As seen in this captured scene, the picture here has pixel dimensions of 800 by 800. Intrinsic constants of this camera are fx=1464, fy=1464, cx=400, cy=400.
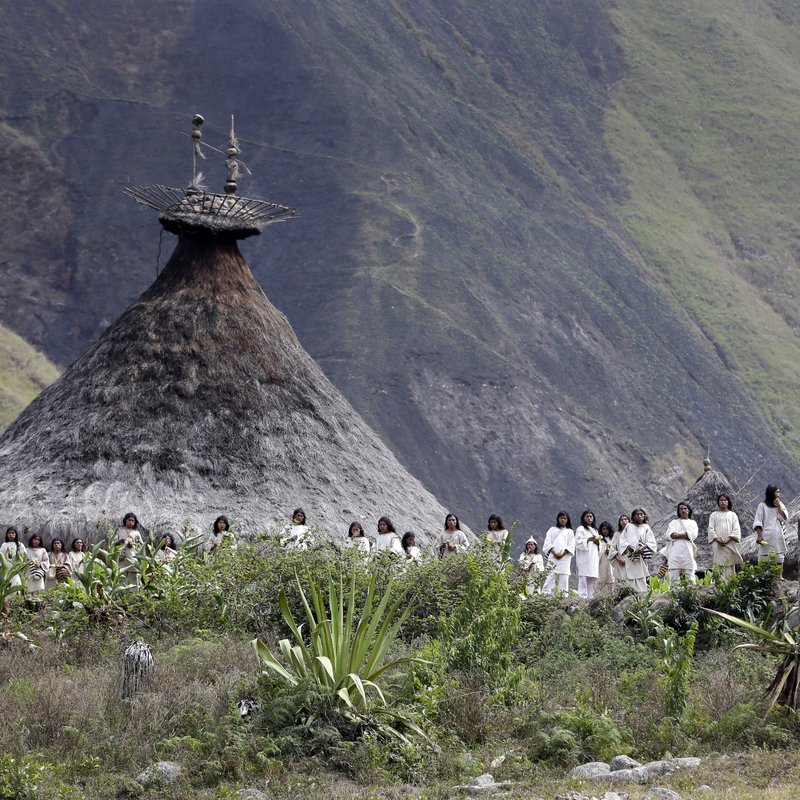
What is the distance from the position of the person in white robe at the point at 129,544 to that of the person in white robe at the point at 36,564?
0.93m

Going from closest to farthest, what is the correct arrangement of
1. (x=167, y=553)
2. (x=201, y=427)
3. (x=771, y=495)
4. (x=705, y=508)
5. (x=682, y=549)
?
(x=771, y=495), (x=682, y=549), (x=167, y=553), (x=201, y=427), (x=705, y=508)

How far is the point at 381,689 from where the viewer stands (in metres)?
12.0

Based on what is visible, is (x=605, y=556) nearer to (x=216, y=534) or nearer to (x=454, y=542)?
(x=454, y=542)

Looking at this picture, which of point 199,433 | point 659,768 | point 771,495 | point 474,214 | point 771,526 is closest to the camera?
point 659,768

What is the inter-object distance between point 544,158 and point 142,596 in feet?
198

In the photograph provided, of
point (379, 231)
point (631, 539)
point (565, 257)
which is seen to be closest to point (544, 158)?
point (565, 257)

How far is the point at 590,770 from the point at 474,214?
174ft

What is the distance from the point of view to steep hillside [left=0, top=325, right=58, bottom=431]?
45.7m

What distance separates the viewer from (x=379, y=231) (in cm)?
5875

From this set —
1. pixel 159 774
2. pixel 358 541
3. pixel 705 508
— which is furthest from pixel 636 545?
pixel 159 774

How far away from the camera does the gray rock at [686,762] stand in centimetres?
1042

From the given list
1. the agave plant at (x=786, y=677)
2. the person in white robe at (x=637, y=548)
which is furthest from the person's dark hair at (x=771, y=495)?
the agave plant at (x=786, y=677)

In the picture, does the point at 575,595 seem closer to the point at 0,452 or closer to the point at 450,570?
the point at 450,570

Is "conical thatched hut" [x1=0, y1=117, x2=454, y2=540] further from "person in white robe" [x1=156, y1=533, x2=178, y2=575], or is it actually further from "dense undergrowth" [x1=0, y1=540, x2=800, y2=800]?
"dense undergrowth" [x1=0, y1=540, x2=800, y2=800]
